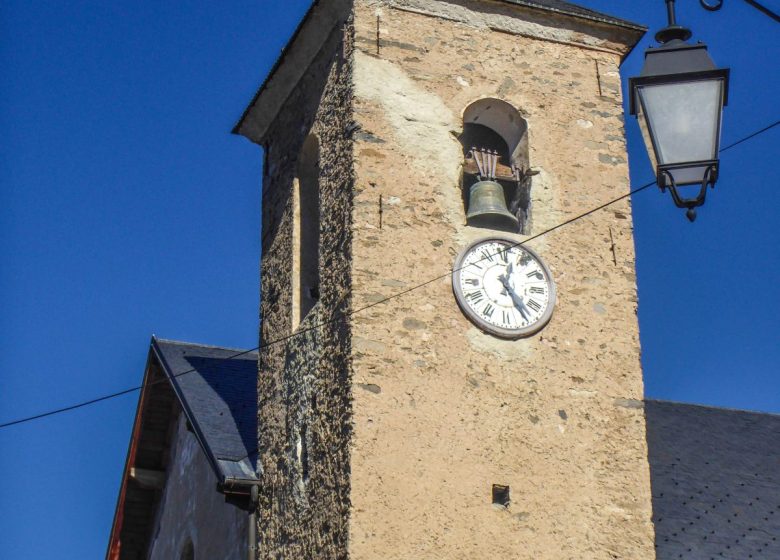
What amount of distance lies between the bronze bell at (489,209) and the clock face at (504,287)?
251 millimetres

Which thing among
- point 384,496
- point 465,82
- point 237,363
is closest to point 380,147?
point 465,82

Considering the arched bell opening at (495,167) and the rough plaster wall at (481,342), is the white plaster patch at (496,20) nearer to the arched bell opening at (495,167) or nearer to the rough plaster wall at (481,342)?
the rough plaster wall at (481,342)

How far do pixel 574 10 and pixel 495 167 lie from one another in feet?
5.83

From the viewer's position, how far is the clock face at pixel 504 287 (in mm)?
11711

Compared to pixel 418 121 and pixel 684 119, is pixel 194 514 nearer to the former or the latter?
pixel 418 121

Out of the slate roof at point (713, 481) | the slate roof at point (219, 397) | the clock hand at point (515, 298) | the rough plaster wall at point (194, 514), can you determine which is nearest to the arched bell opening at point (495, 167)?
the clock hand at point (515, 298)

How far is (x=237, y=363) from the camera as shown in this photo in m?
16.0

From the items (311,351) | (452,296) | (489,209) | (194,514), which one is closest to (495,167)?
(489,209)

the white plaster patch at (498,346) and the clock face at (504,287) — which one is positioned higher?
the clock face at (504,287)

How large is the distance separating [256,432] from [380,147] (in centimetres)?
350

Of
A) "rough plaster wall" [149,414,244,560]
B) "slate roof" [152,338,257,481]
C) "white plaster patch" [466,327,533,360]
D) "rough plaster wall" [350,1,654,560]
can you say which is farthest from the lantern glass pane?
"rough plaster wall" [149,414,244,560]

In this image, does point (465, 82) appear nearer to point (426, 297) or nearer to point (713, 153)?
point (426, 297)

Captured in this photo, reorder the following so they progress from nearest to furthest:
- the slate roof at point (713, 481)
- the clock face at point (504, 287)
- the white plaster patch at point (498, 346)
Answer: the white plaster patch at point (498, 346), the clock face at point (504, 287), the slate roof at point (713, 481)

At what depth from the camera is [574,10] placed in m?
13.3
